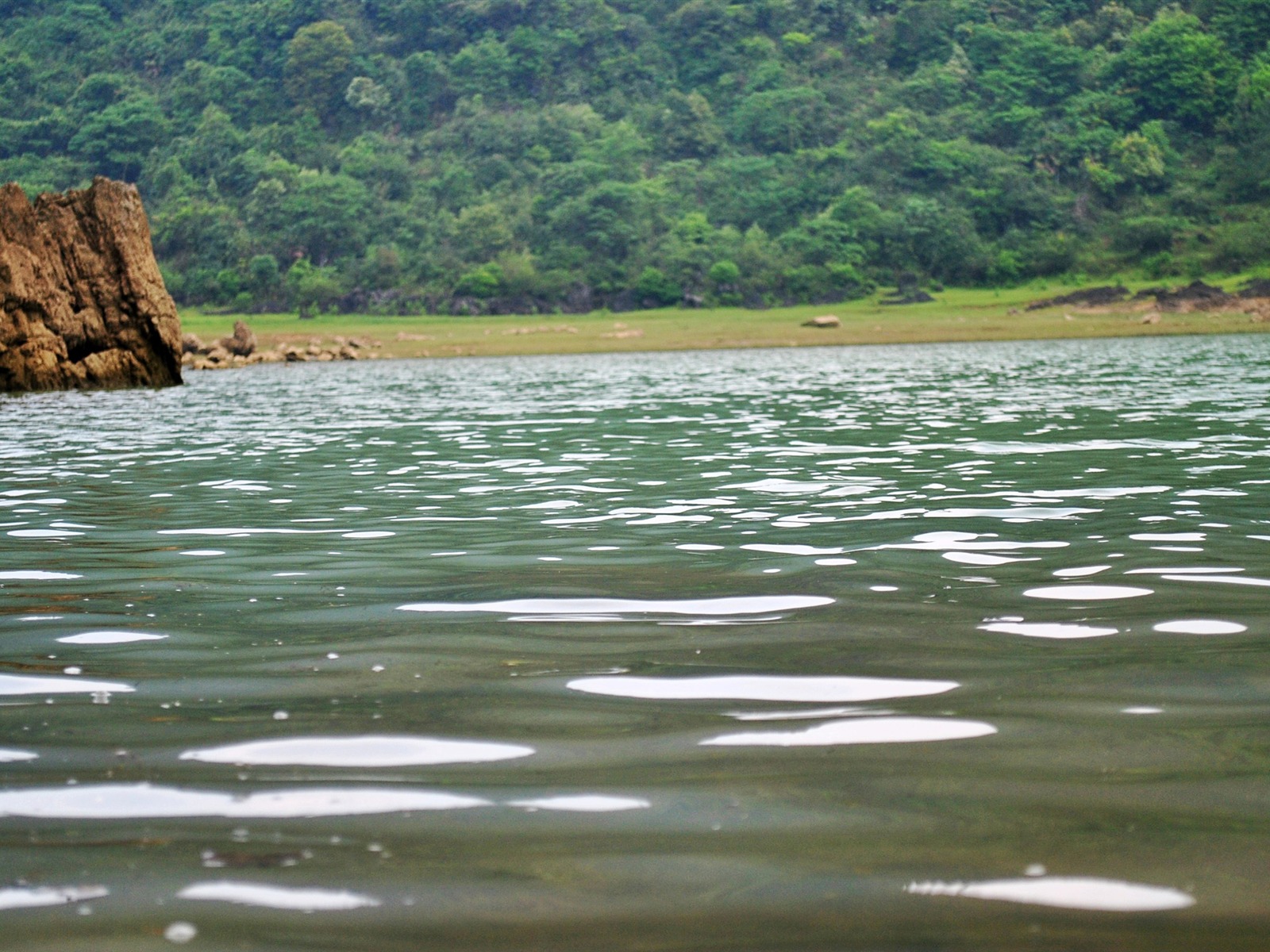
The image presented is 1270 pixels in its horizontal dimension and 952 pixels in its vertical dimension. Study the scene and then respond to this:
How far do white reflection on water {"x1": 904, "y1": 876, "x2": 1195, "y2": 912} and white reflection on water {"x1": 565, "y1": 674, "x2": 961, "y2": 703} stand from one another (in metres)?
1.51

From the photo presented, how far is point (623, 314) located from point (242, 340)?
4449 centimetres

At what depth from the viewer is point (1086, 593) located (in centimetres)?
617

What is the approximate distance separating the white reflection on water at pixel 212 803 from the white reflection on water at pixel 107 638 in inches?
79.8

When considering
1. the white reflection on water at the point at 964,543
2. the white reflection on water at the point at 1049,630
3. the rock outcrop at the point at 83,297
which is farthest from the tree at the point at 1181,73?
the white reflection on water at the point at 1049,630

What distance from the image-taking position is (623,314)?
306ft

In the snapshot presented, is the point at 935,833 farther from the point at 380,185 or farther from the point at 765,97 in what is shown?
the point at 765,97

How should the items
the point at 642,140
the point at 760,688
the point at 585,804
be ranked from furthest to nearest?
the point at 642,140 → the point at 760,688 → the point at 585,804

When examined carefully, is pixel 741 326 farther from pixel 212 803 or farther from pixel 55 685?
pixel 212 803

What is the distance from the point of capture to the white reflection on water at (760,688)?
4457 mm

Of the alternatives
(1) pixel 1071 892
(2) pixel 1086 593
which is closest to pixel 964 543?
(2) pixel 1086 593

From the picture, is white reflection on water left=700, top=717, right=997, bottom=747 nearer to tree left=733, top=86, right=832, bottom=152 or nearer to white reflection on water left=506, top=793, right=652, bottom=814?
white reflection on water left=506, top=793, right=652, bottom=814

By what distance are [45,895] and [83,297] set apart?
3149 cm

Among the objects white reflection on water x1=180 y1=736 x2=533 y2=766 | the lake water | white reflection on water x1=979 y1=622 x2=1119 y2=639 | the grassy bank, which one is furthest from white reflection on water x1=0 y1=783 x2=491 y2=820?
the grassy bank

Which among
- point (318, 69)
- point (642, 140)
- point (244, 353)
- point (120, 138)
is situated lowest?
point (244, 353)
